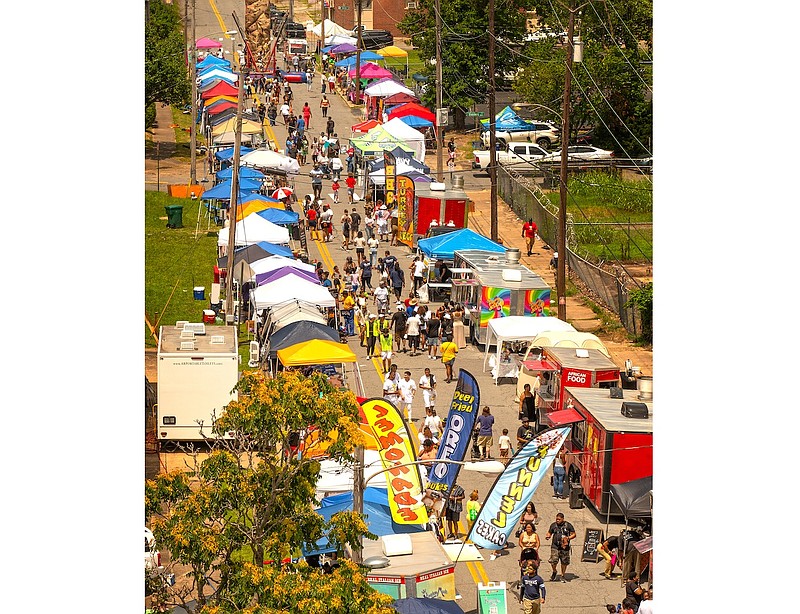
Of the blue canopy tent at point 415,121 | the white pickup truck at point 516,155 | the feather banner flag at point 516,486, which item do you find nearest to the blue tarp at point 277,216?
the white pickup truck at point 516,155

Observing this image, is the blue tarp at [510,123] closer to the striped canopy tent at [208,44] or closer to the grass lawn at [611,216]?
the grass lawn at [611,216]

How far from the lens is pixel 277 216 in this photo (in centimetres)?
4888

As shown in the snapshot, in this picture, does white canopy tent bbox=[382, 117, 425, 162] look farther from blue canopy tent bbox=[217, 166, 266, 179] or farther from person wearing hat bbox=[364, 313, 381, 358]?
person wearing hat bbox=[364, 313, 381, 358]

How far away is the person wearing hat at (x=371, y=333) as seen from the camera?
38875 millimetres

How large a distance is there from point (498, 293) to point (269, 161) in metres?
Answer: 21.3

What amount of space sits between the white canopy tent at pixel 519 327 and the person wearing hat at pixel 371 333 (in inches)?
137

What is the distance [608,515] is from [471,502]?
2.51m

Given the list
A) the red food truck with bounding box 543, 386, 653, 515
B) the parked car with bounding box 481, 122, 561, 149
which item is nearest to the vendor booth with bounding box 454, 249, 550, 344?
the red food truck with bounding box 543, 386, 653, 515

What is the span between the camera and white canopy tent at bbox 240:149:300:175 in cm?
5738

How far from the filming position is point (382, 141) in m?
60.8

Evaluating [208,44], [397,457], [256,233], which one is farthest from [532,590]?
[208,44]

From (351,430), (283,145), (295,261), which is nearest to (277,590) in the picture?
(351,430)

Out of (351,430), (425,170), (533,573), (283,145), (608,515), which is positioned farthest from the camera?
(283,145)
